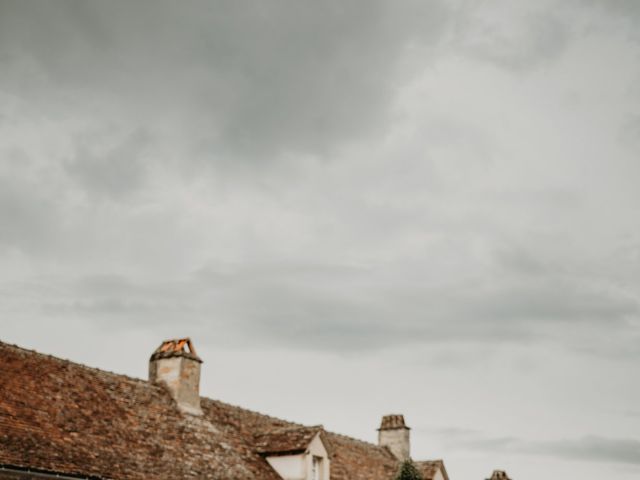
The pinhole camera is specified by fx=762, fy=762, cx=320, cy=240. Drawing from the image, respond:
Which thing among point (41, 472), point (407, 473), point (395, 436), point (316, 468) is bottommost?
point (41, 472)

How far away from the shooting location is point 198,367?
29344 millimetres

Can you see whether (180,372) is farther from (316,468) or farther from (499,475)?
(499,475)

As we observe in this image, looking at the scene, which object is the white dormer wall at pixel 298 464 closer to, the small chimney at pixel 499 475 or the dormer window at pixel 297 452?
the dormer window at pixel 297 452

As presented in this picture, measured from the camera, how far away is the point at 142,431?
24.8m

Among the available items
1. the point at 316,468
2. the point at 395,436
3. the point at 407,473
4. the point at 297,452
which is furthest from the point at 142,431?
the point at 395,436

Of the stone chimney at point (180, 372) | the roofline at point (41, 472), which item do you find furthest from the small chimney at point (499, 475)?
the roofline at point (41, 472)

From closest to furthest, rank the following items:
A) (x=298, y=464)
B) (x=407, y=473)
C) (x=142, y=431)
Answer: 1. (x=142, y=431)
2. (x=298, y=464)
3. (x=407, y=473)

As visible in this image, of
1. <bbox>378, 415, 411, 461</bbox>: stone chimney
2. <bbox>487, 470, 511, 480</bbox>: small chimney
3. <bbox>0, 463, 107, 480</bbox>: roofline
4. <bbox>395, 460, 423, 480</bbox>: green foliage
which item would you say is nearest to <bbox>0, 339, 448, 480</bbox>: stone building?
<bbox>0, 463, 107, 480</bbox>: roofline

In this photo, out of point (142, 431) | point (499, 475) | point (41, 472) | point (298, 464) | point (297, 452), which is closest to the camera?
point (41, 472)

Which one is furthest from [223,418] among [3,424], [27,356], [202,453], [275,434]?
[3,424]

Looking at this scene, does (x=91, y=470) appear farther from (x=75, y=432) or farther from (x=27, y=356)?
(x=27, y=356)

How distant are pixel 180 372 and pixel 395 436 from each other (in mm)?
16332

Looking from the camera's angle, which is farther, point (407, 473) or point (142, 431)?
point (407, 473)

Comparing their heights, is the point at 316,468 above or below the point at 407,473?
above
